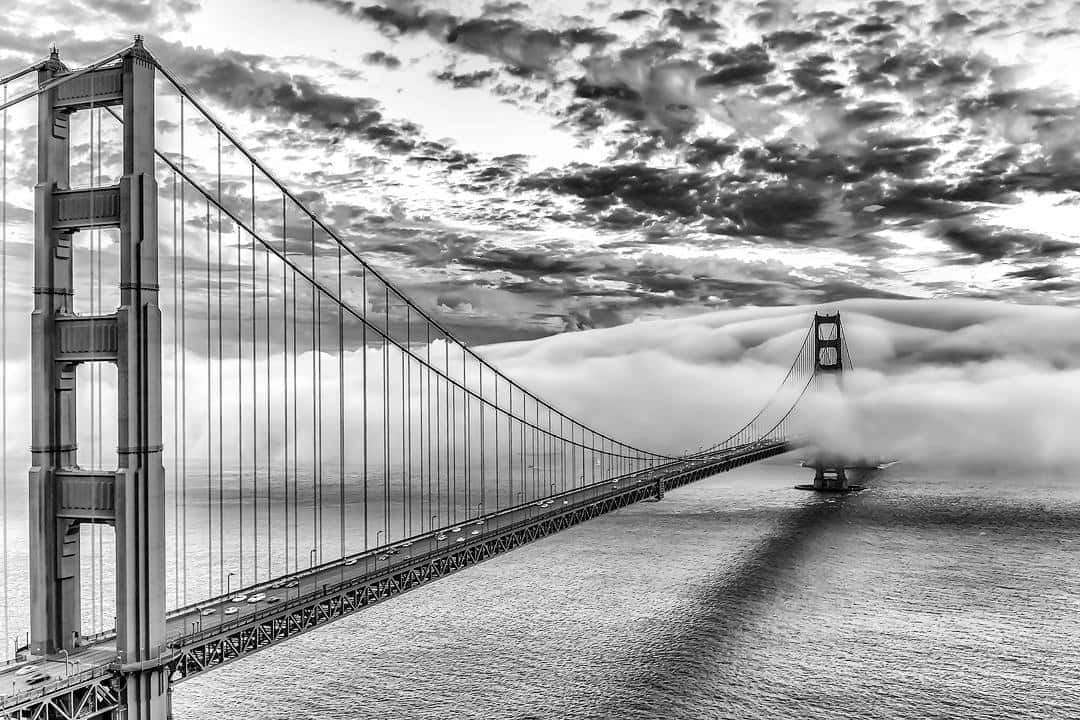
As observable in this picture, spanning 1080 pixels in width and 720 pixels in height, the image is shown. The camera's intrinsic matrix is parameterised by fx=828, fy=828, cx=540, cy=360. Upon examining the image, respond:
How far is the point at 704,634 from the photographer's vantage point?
47.7 metres

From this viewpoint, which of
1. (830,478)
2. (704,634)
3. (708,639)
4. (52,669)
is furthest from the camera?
(830,478)

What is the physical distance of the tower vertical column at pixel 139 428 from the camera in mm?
23312

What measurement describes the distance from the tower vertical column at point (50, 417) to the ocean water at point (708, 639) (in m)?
13.5

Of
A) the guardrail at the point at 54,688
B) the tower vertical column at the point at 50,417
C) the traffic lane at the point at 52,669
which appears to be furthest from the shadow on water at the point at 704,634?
the tower vertical column at the point at 50,417

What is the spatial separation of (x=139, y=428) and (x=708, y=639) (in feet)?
111

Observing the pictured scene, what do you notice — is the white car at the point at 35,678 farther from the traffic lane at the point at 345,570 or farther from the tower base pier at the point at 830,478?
the tower base pier at the point at 830,478

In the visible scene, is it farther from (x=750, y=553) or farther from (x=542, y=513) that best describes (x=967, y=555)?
(x=542, y=513)

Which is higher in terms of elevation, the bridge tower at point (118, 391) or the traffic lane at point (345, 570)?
the bridge tower at point (118, 391)

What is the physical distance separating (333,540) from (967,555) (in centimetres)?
6002

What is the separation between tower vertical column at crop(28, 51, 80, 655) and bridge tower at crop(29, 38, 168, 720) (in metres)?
0.03

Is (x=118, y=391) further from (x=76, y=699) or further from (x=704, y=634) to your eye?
(x=704, y=634)

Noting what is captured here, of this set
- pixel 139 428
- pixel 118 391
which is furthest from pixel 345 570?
pixel 118 391

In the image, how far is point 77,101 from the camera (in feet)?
83.0

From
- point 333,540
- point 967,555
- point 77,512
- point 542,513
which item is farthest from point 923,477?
point 77,512
